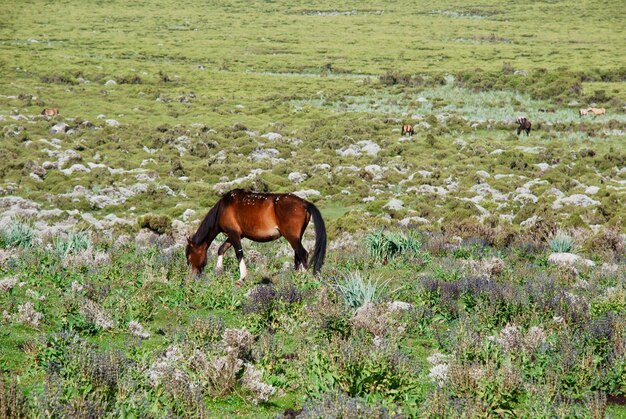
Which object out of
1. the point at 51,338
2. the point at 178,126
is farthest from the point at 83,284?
the point at 178,126

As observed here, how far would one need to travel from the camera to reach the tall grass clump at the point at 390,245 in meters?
14.8

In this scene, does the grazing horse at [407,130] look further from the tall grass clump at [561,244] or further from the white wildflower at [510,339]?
the white wildflower at [510,339]

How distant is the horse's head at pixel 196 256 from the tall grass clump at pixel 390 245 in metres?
3.80

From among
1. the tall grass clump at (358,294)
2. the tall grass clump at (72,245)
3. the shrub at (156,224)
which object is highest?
the tall grass clump at (358,294)

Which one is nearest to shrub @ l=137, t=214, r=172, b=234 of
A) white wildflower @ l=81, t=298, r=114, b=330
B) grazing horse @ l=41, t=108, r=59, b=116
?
white wildflower @ l=81, t=298, r=114, b=330

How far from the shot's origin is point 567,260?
14.3 metres

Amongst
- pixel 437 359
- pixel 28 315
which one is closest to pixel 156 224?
pixel 28 315

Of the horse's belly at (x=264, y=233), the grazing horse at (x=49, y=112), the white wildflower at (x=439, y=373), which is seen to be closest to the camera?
the white wildflower at (x=439, y=373)

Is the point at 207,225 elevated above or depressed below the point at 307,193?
above

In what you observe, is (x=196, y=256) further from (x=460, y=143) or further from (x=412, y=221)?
(x=460, y=143)

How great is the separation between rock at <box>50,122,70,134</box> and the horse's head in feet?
101

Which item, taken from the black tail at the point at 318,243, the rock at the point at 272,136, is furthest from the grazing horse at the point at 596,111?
the black tail at the point at 318,243

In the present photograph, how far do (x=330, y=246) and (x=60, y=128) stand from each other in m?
28.1

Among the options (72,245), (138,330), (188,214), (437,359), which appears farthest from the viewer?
(188,214)
